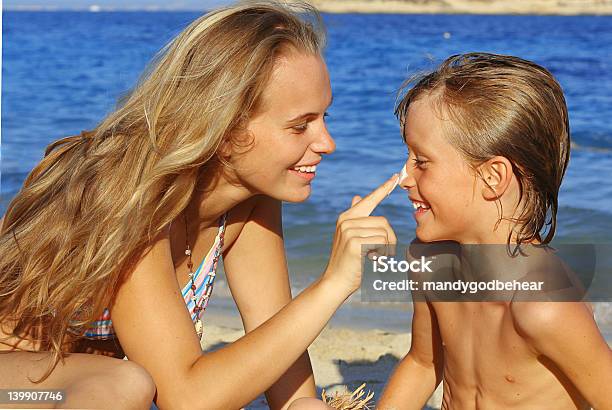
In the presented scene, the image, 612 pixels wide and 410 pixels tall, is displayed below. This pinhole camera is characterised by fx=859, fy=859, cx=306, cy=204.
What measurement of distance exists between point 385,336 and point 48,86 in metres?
11.0

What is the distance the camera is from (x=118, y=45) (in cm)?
2077

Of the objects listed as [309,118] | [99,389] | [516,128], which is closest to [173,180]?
[309,118]

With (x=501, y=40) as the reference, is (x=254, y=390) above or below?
above

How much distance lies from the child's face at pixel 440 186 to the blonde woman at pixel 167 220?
17 centimetres

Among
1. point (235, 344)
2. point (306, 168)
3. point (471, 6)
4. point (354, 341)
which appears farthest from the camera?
point (471, 6)

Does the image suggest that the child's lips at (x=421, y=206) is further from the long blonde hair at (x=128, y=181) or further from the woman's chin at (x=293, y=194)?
the long blonde hair at (x=128, y=181)

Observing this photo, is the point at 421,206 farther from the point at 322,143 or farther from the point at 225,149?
the point at 225,149

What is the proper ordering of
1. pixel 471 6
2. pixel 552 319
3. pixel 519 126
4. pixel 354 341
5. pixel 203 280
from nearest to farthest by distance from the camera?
pixel 552 319 → pixel 519 126 → pixel 203 280 → pixel 354 341 → pixel 471 6

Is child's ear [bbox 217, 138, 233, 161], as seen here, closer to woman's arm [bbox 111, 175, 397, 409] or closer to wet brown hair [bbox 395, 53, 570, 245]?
woman's arm [bbox 111, 175, 397, 409]

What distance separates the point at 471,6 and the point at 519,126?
127ft

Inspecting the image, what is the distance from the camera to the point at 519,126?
241cm

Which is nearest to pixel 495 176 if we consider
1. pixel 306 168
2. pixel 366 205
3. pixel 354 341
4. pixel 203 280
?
pixel 366 205

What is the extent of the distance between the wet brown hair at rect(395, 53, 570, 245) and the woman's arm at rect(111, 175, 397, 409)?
0.32 metres

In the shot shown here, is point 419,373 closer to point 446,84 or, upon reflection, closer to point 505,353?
point 505,353
